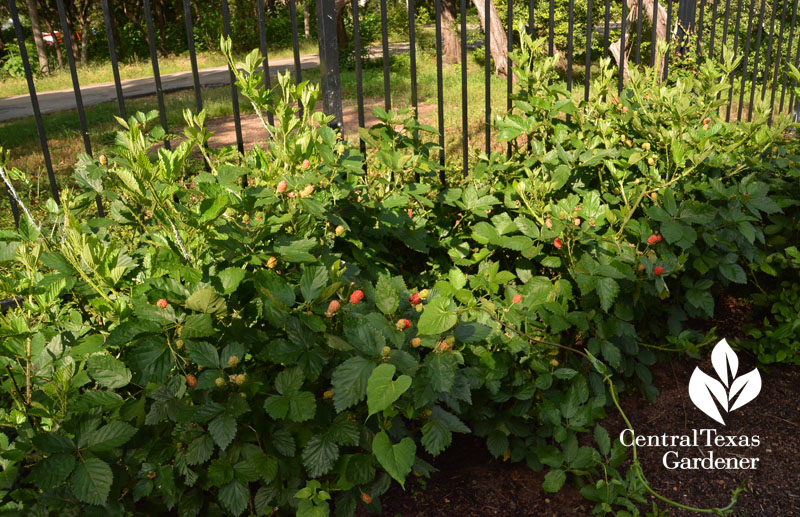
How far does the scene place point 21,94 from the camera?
15812mm

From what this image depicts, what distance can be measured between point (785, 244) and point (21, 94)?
58.7ft

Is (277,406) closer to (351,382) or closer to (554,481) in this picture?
(351,382)

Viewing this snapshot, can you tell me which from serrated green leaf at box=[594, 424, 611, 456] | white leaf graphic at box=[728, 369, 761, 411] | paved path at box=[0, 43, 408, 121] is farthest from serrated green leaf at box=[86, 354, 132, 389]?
paved path at box=[0, 43, 408, 121]

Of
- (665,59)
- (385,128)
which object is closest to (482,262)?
(385,128)

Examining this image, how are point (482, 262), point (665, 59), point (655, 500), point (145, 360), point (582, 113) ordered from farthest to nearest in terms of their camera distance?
1. point (665, 59)
2. point (582, 113)
3. point (482, 262)
4. point (655, 500)
5. point (145, 360)

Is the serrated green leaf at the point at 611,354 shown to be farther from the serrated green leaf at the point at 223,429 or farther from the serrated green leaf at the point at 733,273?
the serrated green leaf at the point at 223,429

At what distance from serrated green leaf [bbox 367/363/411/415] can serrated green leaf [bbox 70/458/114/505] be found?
1.78 feet

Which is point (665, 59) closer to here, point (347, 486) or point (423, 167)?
point (423, 167)

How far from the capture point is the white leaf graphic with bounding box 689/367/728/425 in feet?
7.48

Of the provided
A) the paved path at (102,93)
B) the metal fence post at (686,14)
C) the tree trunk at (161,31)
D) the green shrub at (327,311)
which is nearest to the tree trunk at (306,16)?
the paved path at (102,93)

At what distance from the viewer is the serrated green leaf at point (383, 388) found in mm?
1160

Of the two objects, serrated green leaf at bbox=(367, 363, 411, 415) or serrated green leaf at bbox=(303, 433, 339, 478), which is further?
serrated green leaf at bbox=(303, 433, 339, 478)

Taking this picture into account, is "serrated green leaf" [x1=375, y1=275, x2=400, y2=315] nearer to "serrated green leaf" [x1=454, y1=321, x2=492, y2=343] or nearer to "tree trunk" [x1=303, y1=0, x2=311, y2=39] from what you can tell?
"serrated green leaf" [x1=454, y1=321, x2=492, y2=343]

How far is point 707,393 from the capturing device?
234 centimetres
